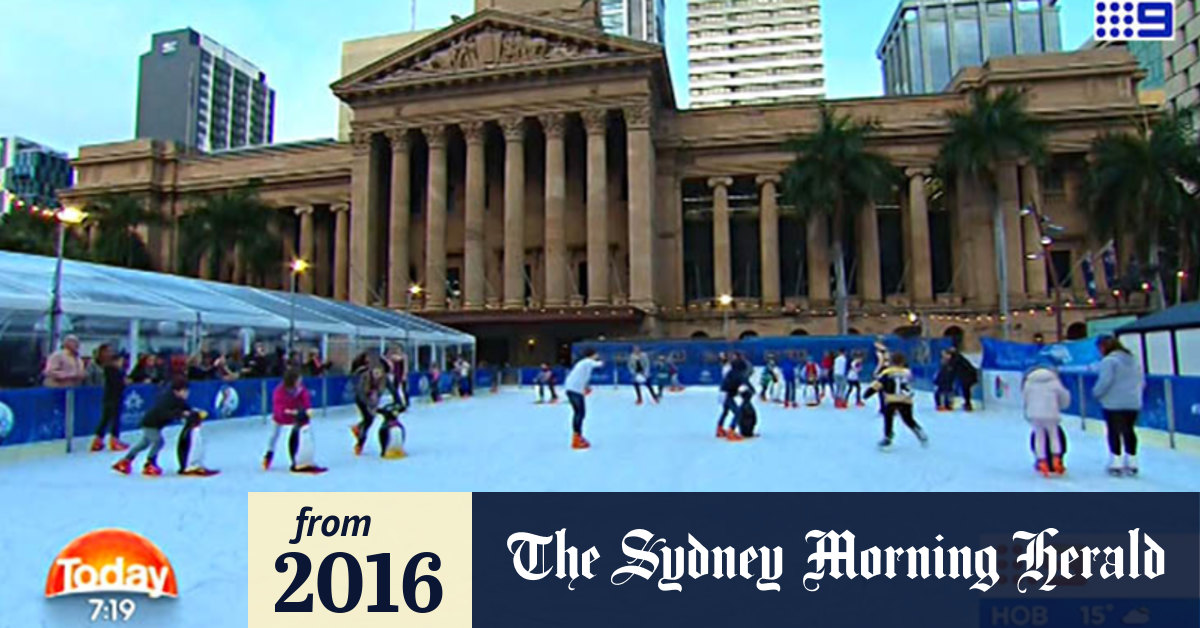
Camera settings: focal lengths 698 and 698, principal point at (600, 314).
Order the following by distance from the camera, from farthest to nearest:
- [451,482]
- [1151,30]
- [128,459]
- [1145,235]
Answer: [1145,235]
[1151,30]
[128,459]
[451,482]

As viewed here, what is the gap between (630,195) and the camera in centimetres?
4419

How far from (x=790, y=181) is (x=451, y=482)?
38935 mm

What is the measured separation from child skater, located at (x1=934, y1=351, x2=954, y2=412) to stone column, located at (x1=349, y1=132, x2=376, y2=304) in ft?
123

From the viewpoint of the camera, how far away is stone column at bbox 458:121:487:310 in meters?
45.4

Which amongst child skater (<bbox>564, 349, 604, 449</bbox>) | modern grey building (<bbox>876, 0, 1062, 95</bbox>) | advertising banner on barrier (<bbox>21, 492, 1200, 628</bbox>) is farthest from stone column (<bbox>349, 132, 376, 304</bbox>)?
modern grey building (<bbox>876, 0, 1062, 95</bbox>)

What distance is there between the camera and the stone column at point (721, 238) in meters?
47.0

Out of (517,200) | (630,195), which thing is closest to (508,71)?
(517,200)

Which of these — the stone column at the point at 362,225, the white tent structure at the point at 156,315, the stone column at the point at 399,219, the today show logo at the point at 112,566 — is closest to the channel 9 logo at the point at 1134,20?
the today show logo at the point at 112,566

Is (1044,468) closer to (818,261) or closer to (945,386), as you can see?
(945,386)

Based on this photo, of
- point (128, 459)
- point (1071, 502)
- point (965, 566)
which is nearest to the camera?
point (965, 566)

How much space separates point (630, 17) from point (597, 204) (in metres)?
103

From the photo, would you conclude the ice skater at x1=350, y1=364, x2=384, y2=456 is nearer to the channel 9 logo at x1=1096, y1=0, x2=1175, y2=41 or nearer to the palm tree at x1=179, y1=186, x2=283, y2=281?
the channel 9 logo at x1=1096, y1=0, x2=1175, y2=41

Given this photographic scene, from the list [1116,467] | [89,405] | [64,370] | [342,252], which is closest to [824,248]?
[342,252]

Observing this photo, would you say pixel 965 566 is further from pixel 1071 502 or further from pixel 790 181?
pixel 790 181
